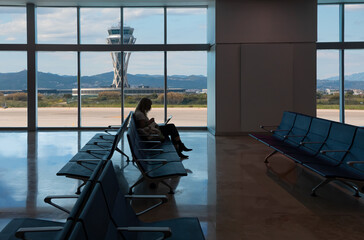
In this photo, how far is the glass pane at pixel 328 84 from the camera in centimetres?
1188

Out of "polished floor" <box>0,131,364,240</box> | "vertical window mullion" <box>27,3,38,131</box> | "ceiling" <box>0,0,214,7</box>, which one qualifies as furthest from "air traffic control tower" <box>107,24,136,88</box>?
"polished floor" <box>0,131,364,240</box>

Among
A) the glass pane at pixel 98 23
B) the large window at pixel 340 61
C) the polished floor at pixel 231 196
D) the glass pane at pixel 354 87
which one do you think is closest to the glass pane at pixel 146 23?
the glass pane at pixel 98 23

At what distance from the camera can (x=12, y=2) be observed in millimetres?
11195

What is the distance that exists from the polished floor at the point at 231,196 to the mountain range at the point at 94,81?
4677 mm

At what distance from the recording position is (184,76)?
12.1m

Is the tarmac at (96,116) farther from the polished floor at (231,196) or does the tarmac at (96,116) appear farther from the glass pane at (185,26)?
the polished floor at (231,196)

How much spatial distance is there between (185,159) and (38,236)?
475cm

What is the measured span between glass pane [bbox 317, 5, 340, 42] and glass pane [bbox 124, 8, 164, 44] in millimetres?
4731

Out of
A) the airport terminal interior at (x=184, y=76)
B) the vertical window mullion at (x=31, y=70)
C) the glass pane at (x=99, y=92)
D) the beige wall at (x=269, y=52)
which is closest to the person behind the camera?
the airport terminal interior at (x=184, y=76)

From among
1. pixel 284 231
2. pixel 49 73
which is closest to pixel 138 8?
pixel 49 73

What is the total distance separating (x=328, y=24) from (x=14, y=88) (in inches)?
382

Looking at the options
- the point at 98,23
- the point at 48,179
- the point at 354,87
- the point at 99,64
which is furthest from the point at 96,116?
the point at 354,87

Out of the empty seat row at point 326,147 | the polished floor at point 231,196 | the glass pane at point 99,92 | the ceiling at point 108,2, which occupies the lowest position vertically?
the polished floor at point 231,196

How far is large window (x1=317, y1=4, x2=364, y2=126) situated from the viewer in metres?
11.7
